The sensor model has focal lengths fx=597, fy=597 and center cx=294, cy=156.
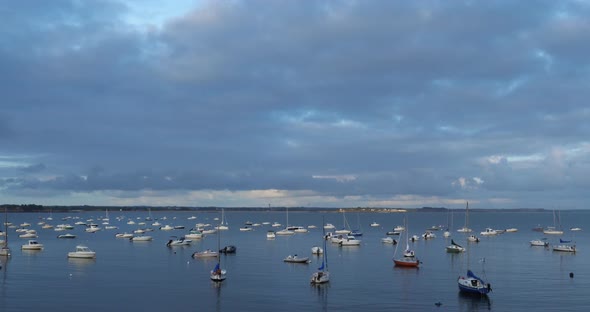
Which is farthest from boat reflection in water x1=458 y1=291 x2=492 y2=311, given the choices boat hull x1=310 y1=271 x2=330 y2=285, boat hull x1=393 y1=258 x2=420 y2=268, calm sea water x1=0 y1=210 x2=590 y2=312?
boat hull x1=393 y1=258 x2=420 y2=268

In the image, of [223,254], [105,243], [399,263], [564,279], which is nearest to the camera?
[564,279]

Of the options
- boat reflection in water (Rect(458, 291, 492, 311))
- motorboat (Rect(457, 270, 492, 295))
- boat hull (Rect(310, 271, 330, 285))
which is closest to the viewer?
boat reflection in water (Rect(458, 291, 492, 311))

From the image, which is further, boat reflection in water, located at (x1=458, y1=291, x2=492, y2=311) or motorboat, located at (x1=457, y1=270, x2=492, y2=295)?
motorboat, located at (x1=457, y1=270, x2=492, y2=295)

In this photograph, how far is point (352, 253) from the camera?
13012cm

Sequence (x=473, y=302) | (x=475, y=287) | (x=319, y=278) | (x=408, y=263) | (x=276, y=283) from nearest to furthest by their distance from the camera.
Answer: (x=473, y=302) → (x=475, y=287) → (x=319, y=278) → (x=276, y=283) → (x=408, y=263)

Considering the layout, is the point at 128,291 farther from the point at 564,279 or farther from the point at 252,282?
the point at 564,279

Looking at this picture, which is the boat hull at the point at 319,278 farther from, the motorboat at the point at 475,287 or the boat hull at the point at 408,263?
the boat hull at the point at 408,263

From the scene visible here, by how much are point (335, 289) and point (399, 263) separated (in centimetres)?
2910

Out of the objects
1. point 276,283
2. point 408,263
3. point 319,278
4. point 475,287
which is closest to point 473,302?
point 475,287

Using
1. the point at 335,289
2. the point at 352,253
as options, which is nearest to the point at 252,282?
the point at 335,289

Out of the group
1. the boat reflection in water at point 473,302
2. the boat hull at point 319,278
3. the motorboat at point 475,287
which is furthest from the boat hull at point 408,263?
the motorboat at point 475,287

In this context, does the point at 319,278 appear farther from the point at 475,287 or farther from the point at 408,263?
the point at 408,263

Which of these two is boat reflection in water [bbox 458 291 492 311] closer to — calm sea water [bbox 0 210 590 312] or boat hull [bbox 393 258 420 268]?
calm sea water [bbox 0 210 590 312]

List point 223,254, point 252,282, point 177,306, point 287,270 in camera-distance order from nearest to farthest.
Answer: point 177,306
point 252,282
point 287,270
point 223,254
